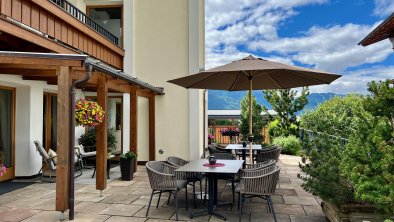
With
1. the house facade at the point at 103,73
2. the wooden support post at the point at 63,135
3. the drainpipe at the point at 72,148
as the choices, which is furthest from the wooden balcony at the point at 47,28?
the drainpipe at the point at 72,148

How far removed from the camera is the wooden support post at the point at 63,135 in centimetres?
464

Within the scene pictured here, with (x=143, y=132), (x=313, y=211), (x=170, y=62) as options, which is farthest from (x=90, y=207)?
(x=170, y=62)

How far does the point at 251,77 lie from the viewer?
6035 mm

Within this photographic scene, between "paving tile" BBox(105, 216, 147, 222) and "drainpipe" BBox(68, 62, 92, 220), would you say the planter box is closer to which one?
"paving tile" BBox(105, 216, 147, 222)

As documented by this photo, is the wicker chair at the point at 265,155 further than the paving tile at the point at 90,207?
Yes

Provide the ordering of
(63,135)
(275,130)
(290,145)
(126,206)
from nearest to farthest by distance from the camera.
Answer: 1. (63,135)
2. (126,206)
3. (290,145)
4. (275,130)

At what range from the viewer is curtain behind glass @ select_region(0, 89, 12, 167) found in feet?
24.0

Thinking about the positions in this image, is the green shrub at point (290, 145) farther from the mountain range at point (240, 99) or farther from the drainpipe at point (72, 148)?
the drainpipe at point (72, 148)

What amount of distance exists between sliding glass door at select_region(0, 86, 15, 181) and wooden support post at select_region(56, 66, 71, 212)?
11.7ft

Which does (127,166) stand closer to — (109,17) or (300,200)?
(300,200)

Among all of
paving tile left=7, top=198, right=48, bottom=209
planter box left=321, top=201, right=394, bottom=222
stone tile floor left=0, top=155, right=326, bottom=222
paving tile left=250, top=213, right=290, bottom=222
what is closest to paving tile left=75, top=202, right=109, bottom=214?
stone tile floor left=0, top=155, right=326, bottom=222

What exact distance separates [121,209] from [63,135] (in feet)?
5.04

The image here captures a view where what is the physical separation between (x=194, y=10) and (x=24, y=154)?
6.24 m

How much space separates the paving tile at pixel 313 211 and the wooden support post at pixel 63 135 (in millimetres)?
3733
